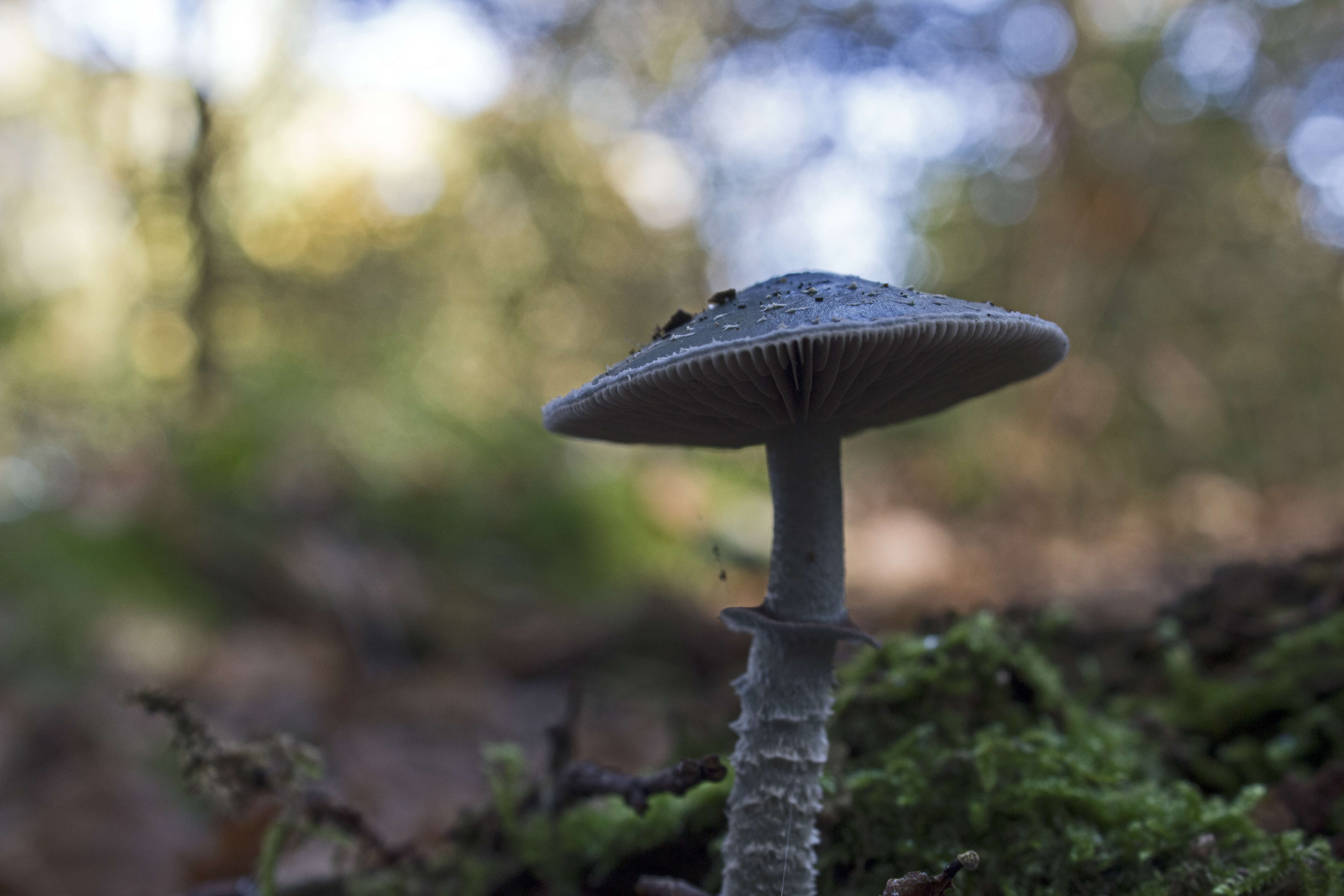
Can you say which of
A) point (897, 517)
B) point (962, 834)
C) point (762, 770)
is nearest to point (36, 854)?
point (762, 770)

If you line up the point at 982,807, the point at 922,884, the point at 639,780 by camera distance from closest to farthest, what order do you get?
1. the point at 922,884
2. the point at 639,780
3. the point at 982,807

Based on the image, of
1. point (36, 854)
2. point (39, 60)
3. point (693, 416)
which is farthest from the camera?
point (39, 60)

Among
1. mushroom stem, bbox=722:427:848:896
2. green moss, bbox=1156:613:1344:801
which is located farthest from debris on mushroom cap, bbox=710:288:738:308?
green moss, bbox=1156:613:1344:801

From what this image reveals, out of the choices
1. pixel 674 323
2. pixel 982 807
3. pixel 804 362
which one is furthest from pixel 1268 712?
pixel 674 323

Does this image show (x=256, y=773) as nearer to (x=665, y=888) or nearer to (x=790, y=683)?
(x=665, y=888)

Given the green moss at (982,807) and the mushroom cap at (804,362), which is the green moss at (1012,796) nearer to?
the green moss at (982,807)

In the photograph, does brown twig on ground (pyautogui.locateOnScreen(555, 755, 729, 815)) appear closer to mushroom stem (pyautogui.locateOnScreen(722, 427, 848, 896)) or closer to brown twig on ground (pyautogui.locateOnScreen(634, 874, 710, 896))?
mushroom stem (pyautogui.locateOnScreen(722, 427, 848, 896))

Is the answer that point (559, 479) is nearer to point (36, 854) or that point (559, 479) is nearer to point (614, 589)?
point (614, 589)
